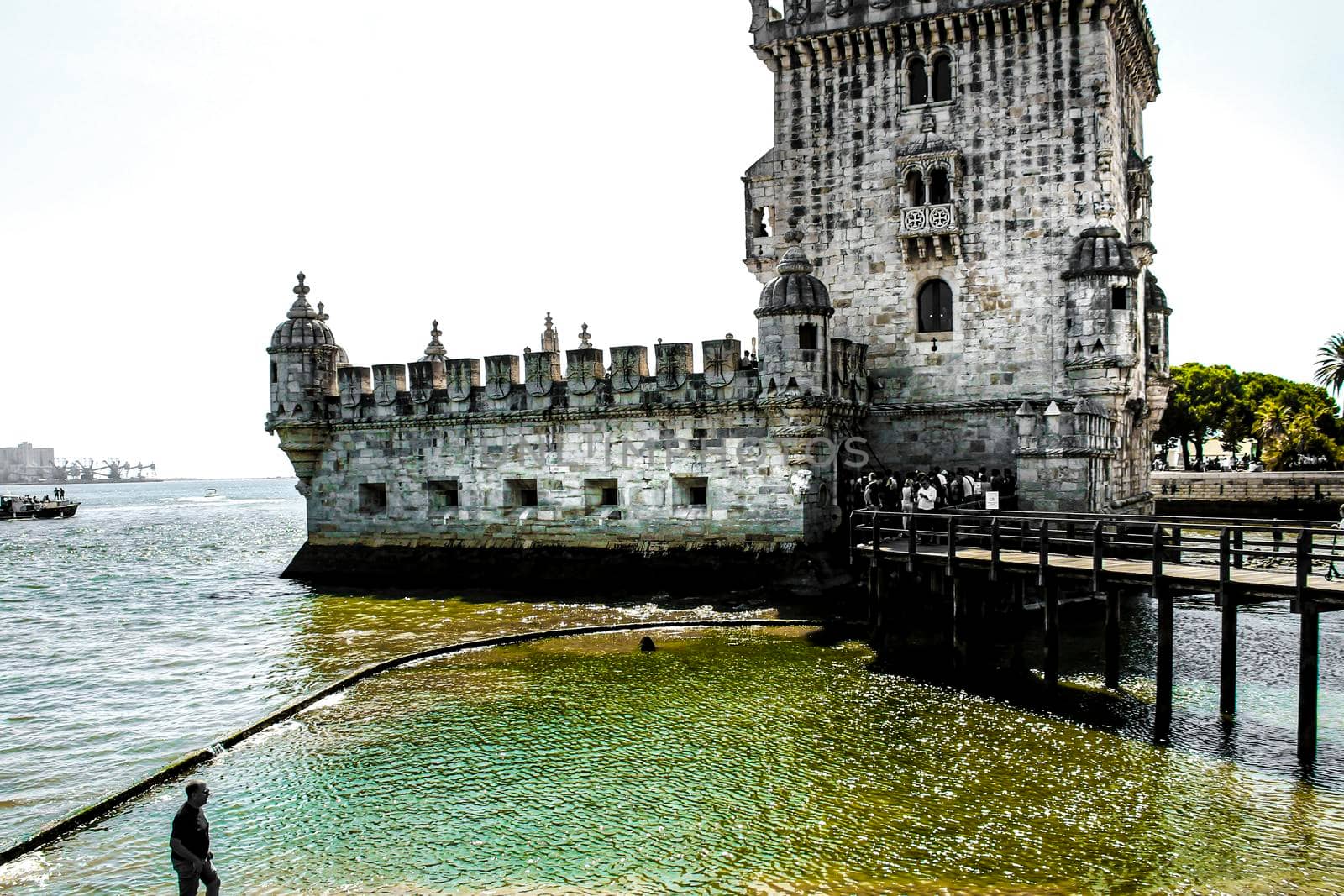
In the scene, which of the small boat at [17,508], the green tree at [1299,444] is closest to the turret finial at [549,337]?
the green tree at [1299,444]

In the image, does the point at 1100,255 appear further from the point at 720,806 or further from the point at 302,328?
the point at 302,328

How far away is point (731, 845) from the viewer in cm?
1081

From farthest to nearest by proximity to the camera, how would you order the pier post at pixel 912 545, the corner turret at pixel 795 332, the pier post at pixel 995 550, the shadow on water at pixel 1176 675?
1. the corner turret at pixel 795 332
2. the pier post at pixel 912 545
3. the pier post at pixel 995 550
4. the shadow on water at pixel 1176 675

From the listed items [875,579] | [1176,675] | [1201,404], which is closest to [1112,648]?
[1176,675]

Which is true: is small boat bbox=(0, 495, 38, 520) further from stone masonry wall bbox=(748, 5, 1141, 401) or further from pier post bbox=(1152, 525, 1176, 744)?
pier post bbox=(1152, 525, 1176, 744)

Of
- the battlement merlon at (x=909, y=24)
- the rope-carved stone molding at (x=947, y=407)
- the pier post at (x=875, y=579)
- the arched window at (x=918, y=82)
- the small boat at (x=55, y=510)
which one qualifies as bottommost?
the small boat at (x=55, y=510)

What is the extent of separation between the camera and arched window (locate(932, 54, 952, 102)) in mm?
25609

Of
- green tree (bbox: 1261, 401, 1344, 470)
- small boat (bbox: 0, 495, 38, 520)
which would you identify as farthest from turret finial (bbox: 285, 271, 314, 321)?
small boat (bbox: 0, 495, 38, 520)

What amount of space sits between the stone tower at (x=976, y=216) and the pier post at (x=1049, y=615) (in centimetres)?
683

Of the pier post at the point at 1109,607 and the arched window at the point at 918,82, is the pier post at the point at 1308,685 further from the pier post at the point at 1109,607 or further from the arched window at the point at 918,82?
the arched window at the point at 918,82

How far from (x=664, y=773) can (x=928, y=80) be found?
18952 millimetres

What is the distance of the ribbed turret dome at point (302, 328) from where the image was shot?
96.4 feet

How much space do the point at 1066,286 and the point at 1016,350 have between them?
69.5 inches

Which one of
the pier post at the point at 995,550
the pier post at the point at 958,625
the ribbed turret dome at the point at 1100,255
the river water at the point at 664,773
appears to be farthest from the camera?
the ribbed turret dome at the point at 1100,255
